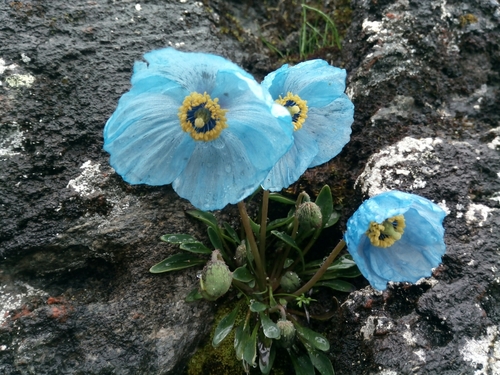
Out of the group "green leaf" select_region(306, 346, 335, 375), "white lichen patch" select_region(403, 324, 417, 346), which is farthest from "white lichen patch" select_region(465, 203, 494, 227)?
"green leaf" select_region(306, 346, 335, 375)

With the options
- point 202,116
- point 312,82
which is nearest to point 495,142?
point 312,82

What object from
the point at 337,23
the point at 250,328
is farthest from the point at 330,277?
the point at 337,23

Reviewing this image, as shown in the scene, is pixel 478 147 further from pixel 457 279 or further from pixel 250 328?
pixel 250 328

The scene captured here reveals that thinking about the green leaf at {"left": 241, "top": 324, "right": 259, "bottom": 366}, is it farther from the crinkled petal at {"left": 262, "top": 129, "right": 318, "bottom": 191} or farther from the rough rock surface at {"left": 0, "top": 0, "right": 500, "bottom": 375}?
the crinkled petal at {"left": 262, "top": 129, "right": 318, "bottom": 191}

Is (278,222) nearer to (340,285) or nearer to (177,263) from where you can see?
(340,285)

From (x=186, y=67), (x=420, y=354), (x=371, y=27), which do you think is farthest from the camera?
(x=371, y=27)

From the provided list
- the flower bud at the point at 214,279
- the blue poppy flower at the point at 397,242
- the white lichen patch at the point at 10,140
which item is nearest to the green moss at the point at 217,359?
the flower bud at the point at 214,279
